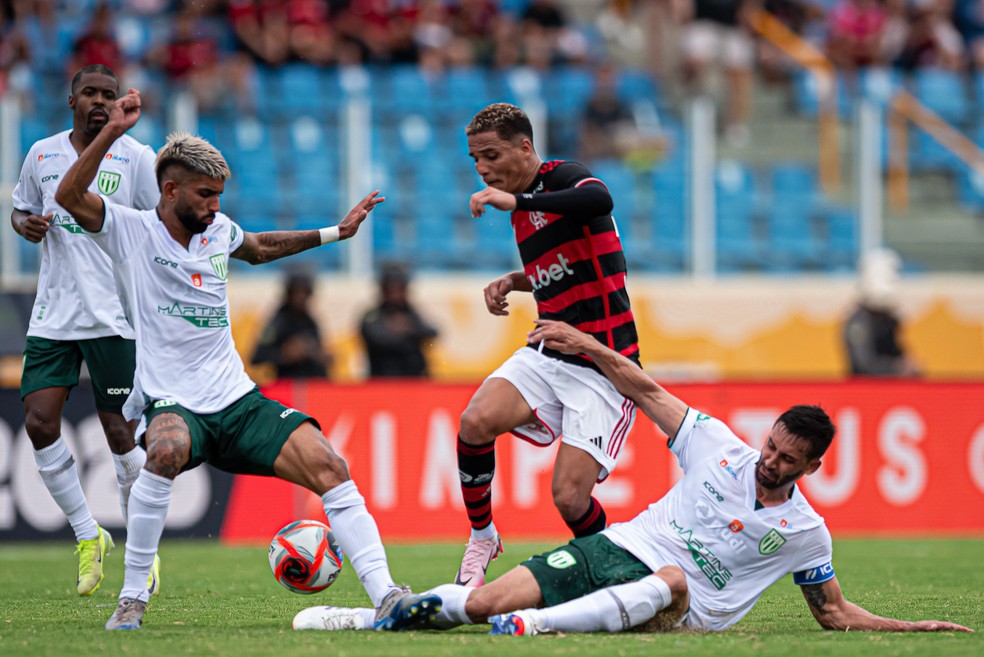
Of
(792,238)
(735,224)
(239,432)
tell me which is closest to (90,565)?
(239,432)

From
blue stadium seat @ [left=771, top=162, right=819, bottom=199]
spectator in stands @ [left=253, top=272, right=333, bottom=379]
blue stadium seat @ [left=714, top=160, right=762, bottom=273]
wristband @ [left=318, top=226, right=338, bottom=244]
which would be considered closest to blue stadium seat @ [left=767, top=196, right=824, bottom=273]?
blue stadium seat @ [left=771, top=162, right=819, bottom=199]

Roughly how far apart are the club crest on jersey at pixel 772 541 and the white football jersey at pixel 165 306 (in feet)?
8.62

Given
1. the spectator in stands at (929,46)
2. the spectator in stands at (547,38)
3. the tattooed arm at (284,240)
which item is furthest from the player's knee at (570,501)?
the spectator in stands at (929,46)

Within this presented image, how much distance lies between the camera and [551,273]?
751cm

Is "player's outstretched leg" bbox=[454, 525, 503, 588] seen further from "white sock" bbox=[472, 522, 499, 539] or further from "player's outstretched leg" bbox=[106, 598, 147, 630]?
"player's outstretched leg" bbox=[106, 598, 147, 630]

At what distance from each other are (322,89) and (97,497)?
6878 millimetres

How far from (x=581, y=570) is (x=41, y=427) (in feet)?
11.6

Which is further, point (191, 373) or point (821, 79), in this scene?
point (821, 79)

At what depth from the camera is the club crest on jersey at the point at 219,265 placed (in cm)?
686

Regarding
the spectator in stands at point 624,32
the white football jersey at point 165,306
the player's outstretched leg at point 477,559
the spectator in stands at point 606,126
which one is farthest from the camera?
the spectator in stands at point 624,32

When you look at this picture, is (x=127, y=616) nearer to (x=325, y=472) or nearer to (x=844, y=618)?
(x=325, y=472)

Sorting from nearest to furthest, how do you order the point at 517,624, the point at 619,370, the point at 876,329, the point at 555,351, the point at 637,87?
the point at 517,624
the point at 619,370
the point at 555,351
the point at 876,329
the point at 637,87

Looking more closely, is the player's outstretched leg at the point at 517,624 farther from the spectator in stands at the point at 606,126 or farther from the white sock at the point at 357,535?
the spectator in stands at the point at 606,126

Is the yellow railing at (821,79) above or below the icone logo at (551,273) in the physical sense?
above
